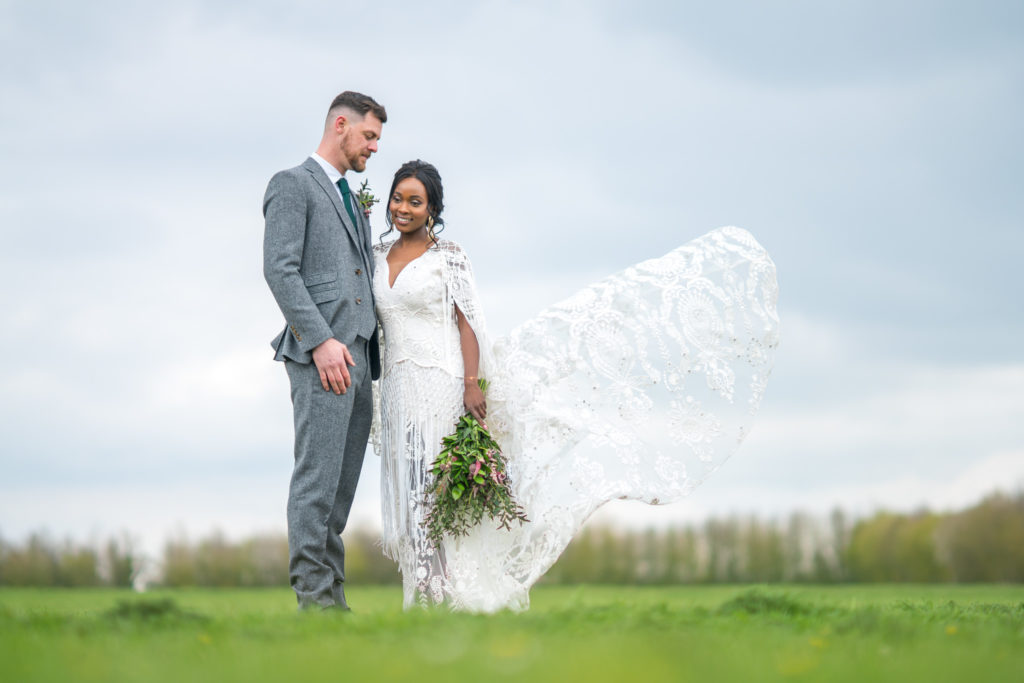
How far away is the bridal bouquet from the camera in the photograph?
5.55 m

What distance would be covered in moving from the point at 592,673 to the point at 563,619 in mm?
1440

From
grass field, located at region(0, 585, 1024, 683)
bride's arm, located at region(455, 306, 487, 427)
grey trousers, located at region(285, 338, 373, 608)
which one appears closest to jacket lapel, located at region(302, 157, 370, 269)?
grey trousers, located at region(285, 338, 373, 608)

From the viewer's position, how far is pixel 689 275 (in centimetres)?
602

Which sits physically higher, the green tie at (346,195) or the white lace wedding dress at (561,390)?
the green tie at (346,195)

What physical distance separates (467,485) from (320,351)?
44.8 inches

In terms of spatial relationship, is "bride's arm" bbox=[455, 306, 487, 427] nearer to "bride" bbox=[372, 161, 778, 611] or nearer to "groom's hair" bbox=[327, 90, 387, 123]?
"bride" bbox=[372, 161, 778, 611]

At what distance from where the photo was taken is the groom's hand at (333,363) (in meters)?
5.31

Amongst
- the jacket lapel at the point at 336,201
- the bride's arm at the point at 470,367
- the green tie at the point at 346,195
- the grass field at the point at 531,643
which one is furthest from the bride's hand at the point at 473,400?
the grass field at the point at 531,643

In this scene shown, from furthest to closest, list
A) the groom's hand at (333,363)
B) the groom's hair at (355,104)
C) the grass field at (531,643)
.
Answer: the groom's hair at (355,104) → the groom's hand at (333,363) → the grass field at (531,643)

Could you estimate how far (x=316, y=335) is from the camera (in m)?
5.31

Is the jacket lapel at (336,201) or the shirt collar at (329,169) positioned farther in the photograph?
the shirt collar at (329,169)

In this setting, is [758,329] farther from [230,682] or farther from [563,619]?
[230,682]

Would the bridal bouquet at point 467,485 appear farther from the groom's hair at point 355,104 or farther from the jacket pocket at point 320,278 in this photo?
the groom's hair at point 355,104

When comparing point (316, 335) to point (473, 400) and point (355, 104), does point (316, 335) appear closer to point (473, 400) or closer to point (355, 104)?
point (473, 400)
